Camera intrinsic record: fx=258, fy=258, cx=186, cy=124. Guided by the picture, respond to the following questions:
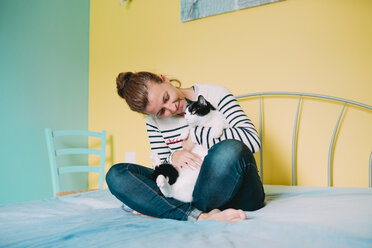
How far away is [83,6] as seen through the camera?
7.04ft

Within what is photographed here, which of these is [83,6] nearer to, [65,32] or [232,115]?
[65,32]

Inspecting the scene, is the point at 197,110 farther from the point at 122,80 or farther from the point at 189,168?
the point at 122,80

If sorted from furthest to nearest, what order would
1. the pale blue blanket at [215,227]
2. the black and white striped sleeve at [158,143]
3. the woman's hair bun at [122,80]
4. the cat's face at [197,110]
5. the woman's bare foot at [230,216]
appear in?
the black and white striped sleeve at [158,143] → the woman's hair bun at [122,80] → the cat's face at [197,110] → the woman's bare foot at [230,216] → the pale blue blanket at [215,227]

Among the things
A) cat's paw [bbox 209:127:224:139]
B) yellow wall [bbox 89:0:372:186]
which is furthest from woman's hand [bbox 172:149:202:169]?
yellow wall [bbox 89:0:372:186]

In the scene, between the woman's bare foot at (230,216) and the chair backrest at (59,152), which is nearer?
the woman's bare foot at (230,216)

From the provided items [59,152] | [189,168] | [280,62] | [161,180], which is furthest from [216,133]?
[59,152]

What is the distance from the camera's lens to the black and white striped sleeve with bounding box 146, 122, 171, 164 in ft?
4.03

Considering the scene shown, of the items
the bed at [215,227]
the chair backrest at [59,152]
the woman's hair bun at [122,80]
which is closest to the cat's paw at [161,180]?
the bed at [215,227]

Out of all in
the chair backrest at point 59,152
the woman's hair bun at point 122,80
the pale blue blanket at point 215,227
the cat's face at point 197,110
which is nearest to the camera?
the pale blue blanket at point 215,227

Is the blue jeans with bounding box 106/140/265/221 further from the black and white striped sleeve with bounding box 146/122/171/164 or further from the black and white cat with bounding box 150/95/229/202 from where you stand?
the black and white striped sleeve with bounding box 146/122/171/164

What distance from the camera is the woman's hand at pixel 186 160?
94cm

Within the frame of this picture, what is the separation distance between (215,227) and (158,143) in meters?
0.63

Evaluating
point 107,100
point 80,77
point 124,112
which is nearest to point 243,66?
point 124,112

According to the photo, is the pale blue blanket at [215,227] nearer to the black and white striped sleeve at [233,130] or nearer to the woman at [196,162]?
the woman at [196,162]
